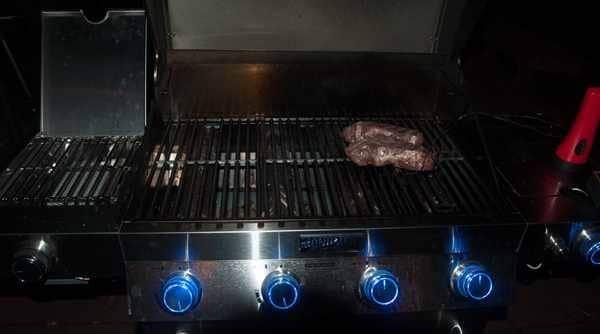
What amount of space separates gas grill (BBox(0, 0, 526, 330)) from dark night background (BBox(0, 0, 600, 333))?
64 millimetres

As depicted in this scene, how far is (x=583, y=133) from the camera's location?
1130 mm

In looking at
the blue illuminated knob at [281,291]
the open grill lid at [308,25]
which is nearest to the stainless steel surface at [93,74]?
A: the open grill lid at [308,25]

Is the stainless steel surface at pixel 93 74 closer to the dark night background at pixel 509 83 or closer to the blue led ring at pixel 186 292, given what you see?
the dark night background at pixel 509 83

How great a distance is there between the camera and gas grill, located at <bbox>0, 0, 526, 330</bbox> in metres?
0.91

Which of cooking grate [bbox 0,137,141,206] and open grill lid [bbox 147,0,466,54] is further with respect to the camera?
open grill lid [bbox 147,0,466,54]

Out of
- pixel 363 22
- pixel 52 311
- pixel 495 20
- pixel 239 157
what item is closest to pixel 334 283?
pixel 239 157

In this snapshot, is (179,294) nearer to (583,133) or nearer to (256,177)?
(256,177)

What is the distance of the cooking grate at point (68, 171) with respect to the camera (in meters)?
1.01

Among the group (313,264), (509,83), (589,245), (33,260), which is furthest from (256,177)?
(509,83)

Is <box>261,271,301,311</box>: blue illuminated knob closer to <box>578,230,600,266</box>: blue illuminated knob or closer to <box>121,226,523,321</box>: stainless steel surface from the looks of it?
<box>121,226,523,321</box>: stainless steel surface

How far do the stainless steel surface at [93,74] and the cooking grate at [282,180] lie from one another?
15 centimetres

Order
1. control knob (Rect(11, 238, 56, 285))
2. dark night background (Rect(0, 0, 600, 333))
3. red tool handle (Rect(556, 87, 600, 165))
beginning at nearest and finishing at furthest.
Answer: control knob (Rect(11, 238, 56, 285)) < red tool handle (Rect(556, 87, 600, 165)) < dark night background (Rect(0, 0, 600, 333))

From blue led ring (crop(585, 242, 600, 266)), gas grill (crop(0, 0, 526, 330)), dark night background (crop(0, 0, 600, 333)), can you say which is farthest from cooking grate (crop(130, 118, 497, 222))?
dark night background (crop(0, 0, 600, 333))

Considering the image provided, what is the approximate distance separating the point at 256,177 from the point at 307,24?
0.54 metres
